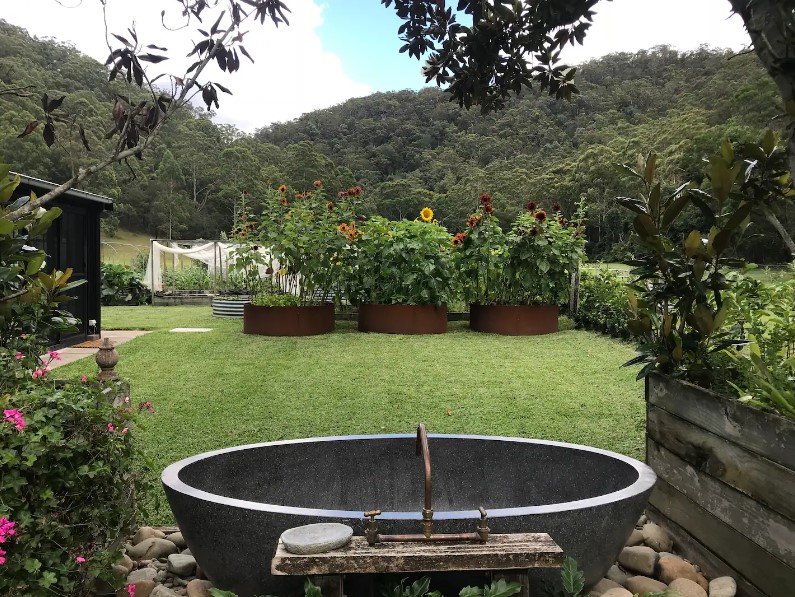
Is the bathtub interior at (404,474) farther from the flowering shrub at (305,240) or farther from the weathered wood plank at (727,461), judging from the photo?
the flowering shrub at (305,240)

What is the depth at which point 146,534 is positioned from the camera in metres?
2.42

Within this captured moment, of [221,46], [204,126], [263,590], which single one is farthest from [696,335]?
[204,126]

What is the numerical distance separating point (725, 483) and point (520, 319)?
21.1 ft

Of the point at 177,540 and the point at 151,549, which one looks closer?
the point at 151,549

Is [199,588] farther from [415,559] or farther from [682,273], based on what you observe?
[682,273]

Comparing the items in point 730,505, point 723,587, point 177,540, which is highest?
point 730,505

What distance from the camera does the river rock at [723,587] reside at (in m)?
1.83

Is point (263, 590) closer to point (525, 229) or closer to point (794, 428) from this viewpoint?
point (794, 428)

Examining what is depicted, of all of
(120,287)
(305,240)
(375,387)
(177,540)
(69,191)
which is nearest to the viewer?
(177,540)

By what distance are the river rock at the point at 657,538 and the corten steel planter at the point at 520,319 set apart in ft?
19.8

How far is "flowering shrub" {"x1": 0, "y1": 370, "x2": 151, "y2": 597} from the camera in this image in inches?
59.8

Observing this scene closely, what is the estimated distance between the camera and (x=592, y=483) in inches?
82.4

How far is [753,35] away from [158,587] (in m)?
2.10

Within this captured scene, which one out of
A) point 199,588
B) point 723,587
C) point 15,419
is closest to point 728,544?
point 723,587
